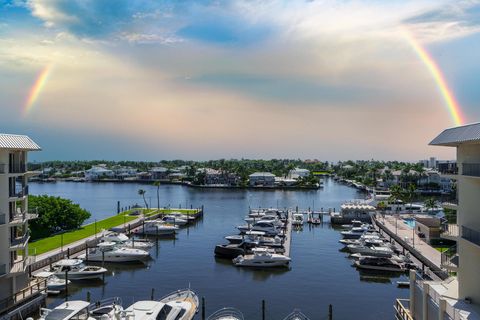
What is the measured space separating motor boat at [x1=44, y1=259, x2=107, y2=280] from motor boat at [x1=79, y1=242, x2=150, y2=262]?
5879 millimetres

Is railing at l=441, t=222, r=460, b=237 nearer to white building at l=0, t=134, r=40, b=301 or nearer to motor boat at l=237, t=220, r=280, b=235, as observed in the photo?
white building at l=0, t=134, r=40, b=301

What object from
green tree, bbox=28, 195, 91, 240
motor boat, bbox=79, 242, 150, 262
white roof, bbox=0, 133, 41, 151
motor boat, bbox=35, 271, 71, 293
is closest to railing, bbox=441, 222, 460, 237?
white roof, bbox=0, 133, 41, 151

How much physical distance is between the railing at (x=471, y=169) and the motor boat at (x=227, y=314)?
19388 millimetres

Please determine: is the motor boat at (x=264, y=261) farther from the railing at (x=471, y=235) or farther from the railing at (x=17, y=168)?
the railing at (x=471, y=235)

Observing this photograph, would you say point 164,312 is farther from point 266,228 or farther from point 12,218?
point 266,228

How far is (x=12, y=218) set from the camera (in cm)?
3459

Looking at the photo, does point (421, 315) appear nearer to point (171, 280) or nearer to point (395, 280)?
point (395, 280)

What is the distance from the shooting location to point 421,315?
98.8 ft

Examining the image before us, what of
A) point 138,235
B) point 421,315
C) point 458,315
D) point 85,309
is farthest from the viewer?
point 138,235

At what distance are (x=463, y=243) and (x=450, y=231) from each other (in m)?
2.04

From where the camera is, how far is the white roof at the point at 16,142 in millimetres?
32156

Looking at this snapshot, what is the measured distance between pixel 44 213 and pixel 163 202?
77.6 m

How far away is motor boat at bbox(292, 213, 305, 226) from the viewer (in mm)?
87681

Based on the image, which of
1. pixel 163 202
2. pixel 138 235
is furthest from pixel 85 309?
pixel 163 202
